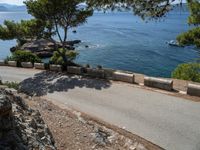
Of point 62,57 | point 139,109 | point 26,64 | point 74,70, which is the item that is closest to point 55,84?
point 74,70

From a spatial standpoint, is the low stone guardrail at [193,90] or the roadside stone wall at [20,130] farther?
the low stone guardrail at [193,90]

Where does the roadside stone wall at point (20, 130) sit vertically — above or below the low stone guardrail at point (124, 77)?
above

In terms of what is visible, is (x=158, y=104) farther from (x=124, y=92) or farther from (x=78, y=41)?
(x=78, y=41)

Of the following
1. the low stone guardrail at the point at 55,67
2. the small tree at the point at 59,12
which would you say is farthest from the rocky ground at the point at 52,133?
the small tree at the point at 59,12

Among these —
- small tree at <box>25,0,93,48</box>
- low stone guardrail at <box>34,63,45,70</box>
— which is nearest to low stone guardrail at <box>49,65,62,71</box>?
Result: low stone guardrail at <box>34,63,45,70</box>

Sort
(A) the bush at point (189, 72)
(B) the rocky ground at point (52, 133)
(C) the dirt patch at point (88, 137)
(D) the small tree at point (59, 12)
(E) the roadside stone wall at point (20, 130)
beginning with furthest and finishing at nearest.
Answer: (D) the small tree at point (59, 12), (A) the bush at point (189, 72), (C) the dirt patch at point (88, 137), (B) the rocky ground at point (52, 133), (E) the roadside stone wall at point (20, 130)

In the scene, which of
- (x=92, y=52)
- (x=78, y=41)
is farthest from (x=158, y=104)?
(x=78, y=41)

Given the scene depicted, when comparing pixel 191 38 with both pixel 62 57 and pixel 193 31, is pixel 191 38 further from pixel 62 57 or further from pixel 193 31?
→ pixel 62 57

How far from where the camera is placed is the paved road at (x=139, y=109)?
12461mm

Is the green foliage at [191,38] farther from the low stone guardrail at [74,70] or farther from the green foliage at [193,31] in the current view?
the low stone guardrail at [74,70]

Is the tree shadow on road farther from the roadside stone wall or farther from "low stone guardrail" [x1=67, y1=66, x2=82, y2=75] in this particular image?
the roadside stone wall

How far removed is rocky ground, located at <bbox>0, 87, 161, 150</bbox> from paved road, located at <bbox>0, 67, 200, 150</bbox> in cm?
91

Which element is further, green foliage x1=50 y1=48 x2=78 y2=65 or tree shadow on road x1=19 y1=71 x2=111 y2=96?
green foliage x1=50 y1=48 x2=78 y2=65

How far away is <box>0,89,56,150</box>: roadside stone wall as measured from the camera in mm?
7582
